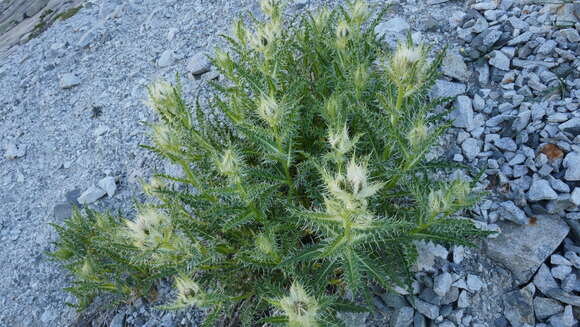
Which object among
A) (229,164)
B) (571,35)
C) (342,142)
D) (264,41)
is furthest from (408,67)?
(571,35)

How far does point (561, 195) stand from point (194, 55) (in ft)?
Answer: 11.5

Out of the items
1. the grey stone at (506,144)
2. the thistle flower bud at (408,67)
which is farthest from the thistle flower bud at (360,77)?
the grey stone at (506,144)

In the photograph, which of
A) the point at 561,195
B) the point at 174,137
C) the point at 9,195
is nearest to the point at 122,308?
the point at 174,137

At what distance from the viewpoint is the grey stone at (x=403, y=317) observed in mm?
2379

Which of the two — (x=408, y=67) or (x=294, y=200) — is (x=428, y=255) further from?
(x=408, y=67)

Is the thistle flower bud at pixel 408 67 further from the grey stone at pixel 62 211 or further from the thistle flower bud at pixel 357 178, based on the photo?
the grey stone at pixel 62 211

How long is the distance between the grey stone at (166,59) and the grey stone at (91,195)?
5.33 feet

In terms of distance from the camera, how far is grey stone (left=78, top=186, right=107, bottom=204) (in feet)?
11.8

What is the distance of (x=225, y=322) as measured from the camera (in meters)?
2.62

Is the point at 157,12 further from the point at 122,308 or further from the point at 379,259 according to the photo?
the point at 379,259

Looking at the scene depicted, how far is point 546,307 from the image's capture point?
2277mm

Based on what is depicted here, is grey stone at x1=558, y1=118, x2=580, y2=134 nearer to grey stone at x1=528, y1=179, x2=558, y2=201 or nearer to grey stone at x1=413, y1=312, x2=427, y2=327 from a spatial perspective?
grey stone at x1=528, y1=179, x2=558, y2=201

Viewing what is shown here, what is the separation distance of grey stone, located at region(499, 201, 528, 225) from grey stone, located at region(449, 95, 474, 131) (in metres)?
0.66

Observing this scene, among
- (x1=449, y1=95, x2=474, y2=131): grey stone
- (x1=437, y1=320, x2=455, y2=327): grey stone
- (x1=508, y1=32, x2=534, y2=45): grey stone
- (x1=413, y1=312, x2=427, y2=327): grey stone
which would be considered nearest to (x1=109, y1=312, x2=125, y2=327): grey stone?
(x1=413, y1=312, x2=427, y2=327): grey stone
